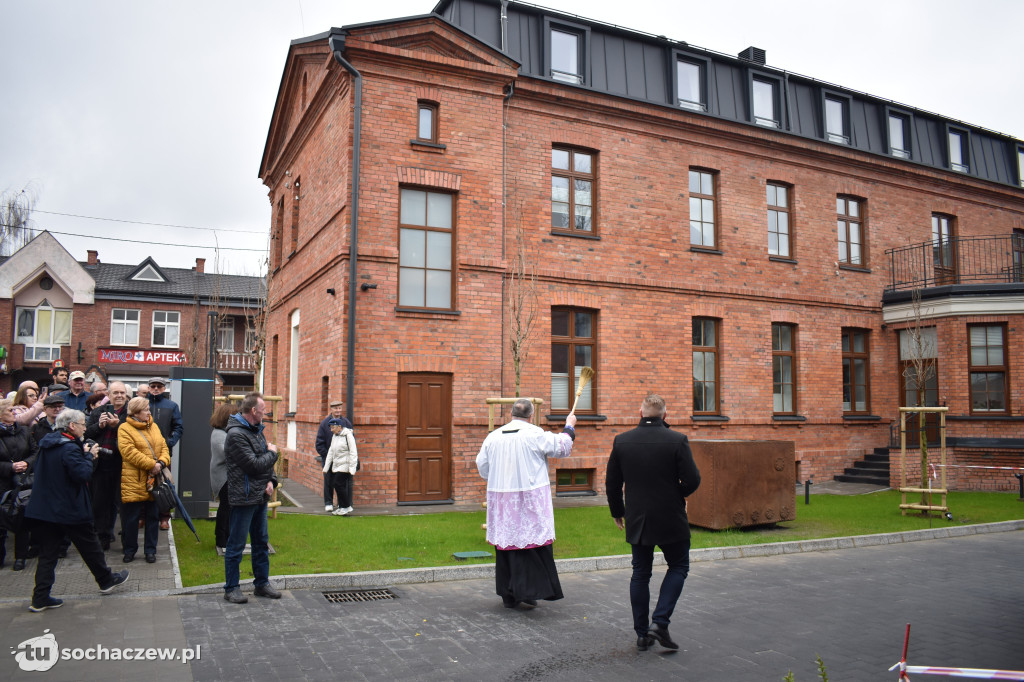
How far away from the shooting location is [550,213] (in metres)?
15.6

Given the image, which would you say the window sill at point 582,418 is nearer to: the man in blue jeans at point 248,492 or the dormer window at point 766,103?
the man in blue jeans at point 248,492

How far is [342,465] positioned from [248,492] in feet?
17.7

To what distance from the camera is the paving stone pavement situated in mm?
5094

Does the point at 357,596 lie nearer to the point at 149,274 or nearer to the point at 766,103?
the point at 766,103

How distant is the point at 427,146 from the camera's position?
561 inches

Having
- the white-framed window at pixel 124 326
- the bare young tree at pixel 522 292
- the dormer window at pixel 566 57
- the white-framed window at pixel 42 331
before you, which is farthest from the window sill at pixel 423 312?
the white-framed window at pixel 42 331

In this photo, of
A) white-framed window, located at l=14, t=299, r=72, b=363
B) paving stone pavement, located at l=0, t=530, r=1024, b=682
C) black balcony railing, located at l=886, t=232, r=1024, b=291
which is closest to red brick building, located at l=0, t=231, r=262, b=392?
white-framed window, located at l=14, t=299, r=72, b=363

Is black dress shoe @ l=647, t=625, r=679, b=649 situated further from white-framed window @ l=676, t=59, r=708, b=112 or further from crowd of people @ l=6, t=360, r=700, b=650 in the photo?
white-framed window @ l=676, t=59, r=708, b=112

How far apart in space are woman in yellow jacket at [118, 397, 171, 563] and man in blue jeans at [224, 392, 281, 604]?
155cm

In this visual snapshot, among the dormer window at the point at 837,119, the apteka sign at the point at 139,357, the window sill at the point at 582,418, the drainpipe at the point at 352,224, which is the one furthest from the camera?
the apteka sign at the point at 139,357

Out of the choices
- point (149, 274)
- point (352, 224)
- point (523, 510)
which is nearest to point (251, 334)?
point (149, 274)

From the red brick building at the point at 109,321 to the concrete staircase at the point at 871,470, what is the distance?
88.2 feet

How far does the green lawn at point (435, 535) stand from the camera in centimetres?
826

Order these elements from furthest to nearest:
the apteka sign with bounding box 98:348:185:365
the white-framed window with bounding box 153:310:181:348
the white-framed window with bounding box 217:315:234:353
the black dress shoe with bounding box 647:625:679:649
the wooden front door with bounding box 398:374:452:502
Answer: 1. the white-framed window with bounding box 217:315:234:353
2. the white-framed window with bounding box 153:310:181:348
3. the apteka sign with bounding box 98:348:185:365
4. the wooden front door with bounding box 398:374:452:502
5. the black dress shoe with bounding box 647:625:679:649
